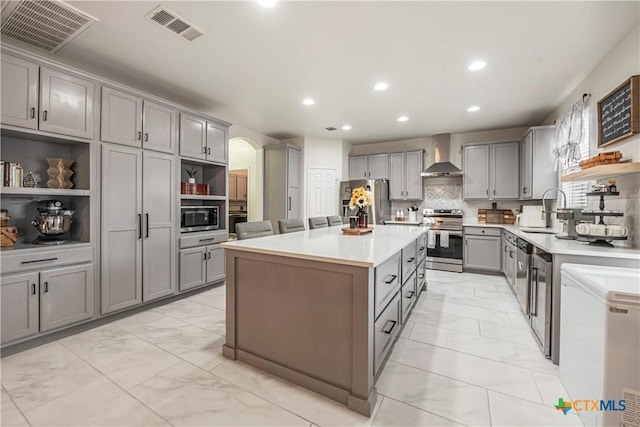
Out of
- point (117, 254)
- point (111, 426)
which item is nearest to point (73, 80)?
point (117, 254)

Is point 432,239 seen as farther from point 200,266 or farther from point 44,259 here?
point 44,259

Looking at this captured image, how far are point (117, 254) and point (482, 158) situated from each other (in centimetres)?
578

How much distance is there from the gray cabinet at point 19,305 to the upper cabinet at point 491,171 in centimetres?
605

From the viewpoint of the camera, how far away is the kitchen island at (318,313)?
1584 millimetres

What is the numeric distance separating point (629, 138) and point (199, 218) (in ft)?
14.9

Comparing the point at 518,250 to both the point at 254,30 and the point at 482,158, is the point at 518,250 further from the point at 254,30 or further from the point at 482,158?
the point at 254,30

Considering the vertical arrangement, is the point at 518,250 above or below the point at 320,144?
below

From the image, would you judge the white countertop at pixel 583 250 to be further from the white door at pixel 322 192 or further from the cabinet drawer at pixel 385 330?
the white door at pixel 322 192

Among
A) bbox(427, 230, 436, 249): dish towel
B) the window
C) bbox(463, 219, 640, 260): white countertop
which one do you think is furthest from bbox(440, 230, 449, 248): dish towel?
bbox(463, 219, 640, 260): white countertop

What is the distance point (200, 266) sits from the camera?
12.2 ft

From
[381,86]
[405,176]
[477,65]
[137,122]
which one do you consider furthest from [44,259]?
[405,176]

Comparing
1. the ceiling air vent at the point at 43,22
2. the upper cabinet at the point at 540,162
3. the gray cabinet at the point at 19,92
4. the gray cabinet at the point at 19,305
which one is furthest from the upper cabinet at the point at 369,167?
the gray cabinet at the point at 19,305

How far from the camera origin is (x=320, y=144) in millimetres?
6039

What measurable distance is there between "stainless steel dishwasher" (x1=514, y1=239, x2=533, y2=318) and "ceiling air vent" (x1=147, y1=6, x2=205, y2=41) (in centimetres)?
365
